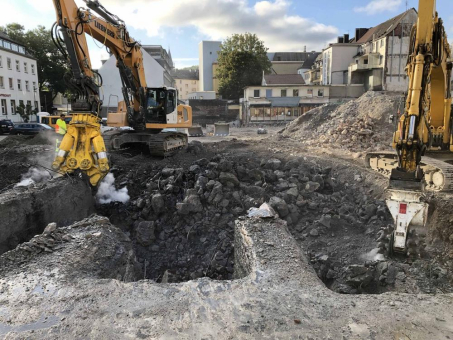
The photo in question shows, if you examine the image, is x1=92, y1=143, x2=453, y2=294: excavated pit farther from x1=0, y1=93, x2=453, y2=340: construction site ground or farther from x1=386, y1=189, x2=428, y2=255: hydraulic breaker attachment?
x1=386, y1=189, x2=428, y2=255: hydraulic breaker attachment

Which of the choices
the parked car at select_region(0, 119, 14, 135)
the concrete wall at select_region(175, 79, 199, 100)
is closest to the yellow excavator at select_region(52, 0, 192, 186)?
the parked car at select_region(0, 119, 14, 135)

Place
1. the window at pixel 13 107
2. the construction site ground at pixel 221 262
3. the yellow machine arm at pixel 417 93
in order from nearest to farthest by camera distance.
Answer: the construction site ground at pixel 221 262 < the yellow machine arm at pixel 417 93 < the window at pixel 13 107

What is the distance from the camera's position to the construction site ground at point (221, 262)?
3105mm

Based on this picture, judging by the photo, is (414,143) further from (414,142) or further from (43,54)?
(43,54)

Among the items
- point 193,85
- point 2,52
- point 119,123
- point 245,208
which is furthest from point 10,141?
point 193,85

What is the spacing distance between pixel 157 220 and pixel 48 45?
49286 mm

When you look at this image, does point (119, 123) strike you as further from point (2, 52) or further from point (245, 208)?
point (2, 52)

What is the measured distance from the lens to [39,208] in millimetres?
6703

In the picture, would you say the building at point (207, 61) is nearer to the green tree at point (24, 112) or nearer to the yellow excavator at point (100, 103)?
the green tree at point (24, 112)

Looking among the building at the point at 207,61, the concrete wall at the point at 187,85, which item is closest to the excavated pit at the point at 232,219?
the building at the point at 207,61

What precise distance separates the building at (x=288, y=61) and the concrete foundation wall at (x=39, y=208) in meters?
62.9

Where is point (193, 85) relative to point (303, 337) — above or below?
above

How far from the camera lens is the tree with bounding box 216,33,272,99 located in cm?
4891

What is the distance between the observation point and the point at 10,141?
17.0m
